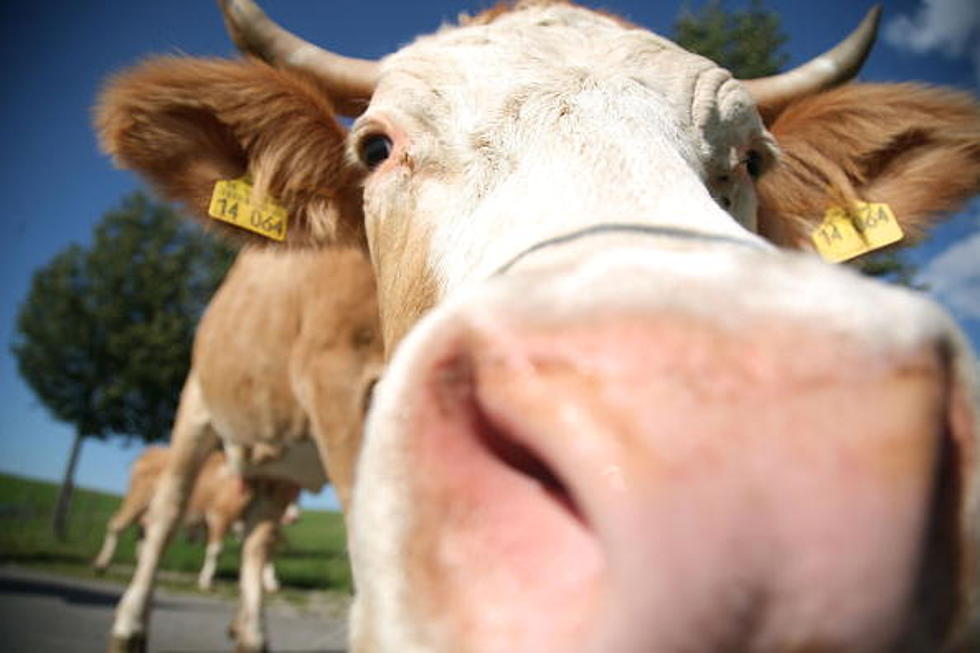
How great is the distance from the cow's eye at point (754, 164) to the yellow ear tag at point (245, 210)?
2.01 m

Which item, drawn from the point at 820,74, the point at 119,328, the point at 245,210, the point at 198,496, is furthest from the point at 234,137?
the point at 119,328

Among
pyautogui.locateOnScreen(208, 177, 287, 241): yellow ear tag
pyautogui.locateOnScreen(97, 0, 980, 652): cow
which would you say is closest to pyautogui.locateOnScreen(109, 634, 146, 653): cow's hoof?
pyautogui.locateOnScreen(208, 177, 287, 241): yellow ear tag

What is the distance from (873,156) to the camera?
134 inches

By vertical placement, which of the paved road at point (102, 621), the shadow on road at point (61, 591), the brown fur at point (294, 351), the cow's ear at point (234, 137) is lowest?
the shadow on road at point (61, 591)

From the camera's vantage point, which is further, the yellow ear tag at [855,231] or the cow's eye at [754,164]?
the yellow ear tag at [855,231]

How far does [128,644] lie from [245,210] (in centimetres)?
423

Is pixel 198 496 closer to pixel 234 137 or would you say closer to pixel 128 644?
pixel 128 644

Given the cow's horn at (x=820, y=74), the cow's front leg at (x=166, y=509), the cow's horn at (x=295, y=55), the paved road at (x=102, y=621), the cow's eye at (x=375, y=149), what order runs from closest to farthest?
the cow's eye at (x=375, y=149)
the cow's horn at (x=295, y=55)
the cow's horn at (x=820, y=74)
the cow's front leg at (x=166, y=509)
the paved road at (x=102, y=621)

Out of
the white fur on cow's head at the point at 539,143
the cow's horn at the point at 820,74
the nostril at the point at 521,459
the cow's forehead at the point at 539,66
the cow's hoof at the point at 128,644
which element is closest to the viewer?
the nostril at the point at 521,459

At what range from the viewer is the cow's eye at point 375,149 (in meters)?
2.41

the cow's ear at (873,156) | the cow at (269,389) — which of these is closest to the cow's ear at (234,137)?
the cow at (269,389)

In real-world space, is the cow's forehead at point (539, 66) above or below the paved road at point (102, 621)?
above

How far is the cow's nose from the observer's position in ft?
2.29

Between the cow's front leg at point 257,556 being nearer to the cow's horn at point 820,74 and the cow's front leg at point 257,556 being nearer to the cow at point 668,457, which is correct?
the cow's horn at point 820,74
